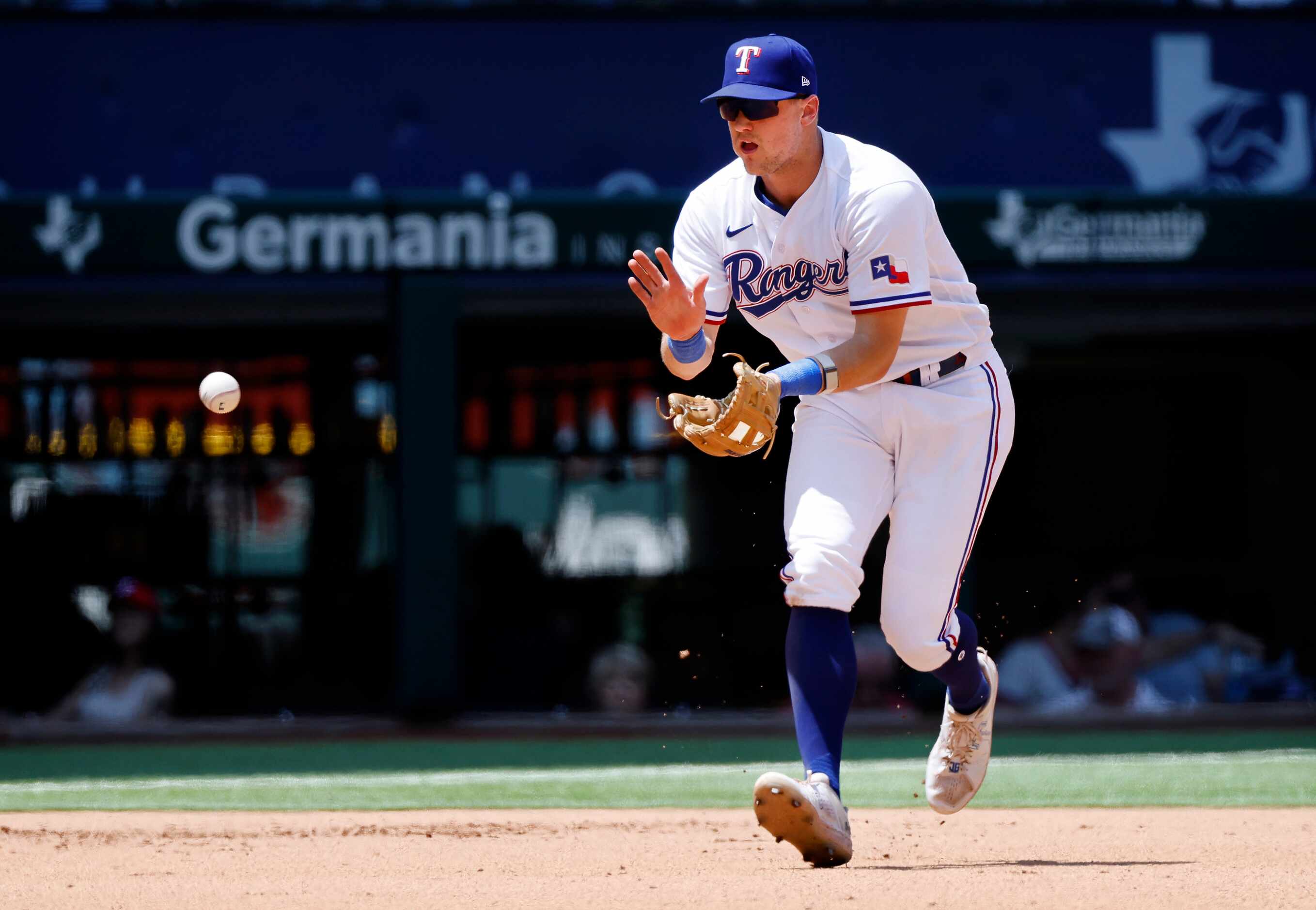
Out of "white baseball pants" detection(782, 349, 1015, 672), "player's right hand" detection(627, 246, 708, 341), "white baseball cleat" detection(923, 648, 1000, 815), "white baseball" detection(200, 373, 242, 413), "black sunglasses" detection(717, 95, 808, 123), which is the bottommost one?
"white baseball cleat" detection(923, 648, 1000, 815)

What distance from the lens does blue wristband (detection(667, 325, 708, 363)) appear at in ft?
13.8

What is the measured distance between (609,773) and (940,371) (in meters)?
2.98

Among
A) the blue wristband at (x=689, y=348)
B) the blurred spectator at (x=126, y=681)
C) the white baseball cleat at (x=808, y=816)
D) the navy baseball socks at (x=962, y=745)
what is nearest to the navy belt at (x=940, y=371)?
the blue wristband at (x=689, y=348)

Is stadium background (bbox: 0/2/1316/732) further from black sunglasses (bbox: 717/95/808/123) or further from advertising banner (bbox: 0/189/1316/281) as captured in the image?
black sunglasses (bbox: 717/95/808/123)

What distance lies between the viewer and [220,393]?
215 inches

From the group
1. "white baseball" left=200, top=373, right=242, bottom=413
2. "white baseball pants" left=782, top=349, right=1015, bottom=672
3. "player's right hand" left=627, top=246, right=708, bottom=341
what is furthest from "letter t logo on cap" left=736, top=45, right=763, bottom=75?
"white baseball" left=200, top=373, right=242, bottom=413

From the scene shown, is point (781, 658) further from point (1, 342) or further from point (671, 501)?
point (1, 342)

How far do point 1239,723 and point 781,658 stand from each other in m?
2.38

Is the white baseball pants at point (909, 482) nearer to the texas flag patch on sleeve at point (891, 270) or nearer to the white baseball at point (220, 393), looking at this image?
the texas flag patch on sleeve at point (891, 270)

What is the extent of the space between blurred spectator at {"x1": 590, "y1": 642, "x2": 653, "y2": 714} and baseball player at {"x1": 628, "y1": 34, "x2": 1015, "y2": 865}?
526 cm

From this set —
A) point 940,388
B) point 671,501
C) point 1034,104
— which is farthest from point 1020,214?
point 940,388

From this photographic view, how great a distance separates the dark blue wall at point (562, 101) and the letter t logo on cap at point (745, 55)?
608cm

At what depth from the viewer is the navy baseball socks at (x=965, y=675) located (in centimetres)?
454

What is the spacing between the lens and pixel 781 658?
9.77 meters
